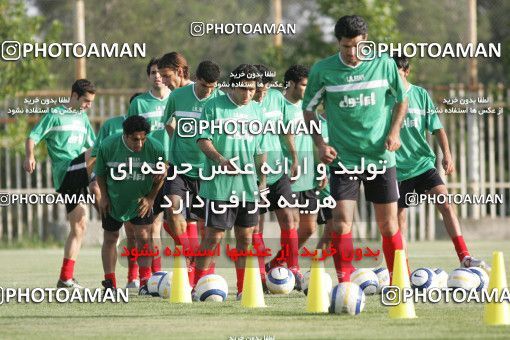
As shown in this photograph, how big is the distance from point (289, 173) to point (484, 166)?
11635mm

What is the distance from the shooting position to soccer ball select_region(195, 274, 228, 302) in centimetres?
1206

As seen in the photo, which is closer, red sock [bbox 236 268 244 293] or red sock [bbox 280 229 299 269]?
red sock [bbox 236 268 244 293]

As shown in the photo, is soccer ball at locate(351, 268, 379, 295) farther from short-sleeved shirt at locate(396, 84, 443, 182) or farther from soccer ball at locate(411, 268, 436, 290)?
short-sleeved shirt at locate(396, 84, 443, 182)

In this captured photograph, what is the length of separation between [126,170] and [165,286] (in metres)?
1.41

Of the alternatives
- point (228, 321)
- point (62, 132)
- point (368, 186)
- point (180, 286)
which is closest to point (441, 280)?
point (368, 186)

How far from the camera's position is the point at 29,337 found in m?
9.23

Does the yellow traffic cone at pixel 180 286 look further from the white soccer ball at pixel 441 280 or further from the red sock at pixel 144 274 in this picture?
the white soccer ball at pixel 441 280

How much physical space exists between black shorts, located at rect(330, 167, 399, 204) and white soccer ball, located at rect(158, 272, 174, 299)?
2196 millimetres

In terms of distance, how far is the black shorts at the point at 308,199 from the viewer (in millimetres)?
14884

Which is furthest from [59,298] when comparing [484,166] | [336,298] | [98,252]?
[484,166]

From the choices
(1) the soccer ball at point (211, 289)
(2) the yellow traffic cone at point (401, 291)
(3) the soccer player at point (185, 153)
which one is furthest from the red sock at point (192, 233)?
(2) the yellow traffic cone at point (401, 291)

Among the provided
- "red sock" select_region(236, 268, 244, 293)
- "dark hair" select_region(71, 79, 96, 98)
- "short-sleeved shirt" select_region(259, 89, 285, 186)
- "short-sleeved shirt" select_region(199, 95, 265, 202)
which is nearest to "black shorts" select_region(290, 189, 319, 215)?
"short-sleeved shirt" select_region(259, 89, 285, 186)

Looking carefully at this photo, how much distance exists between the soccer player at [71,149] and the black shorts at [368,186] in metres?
4.03

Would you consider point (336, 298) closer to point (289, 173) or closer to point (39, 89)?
point (289, 173)
